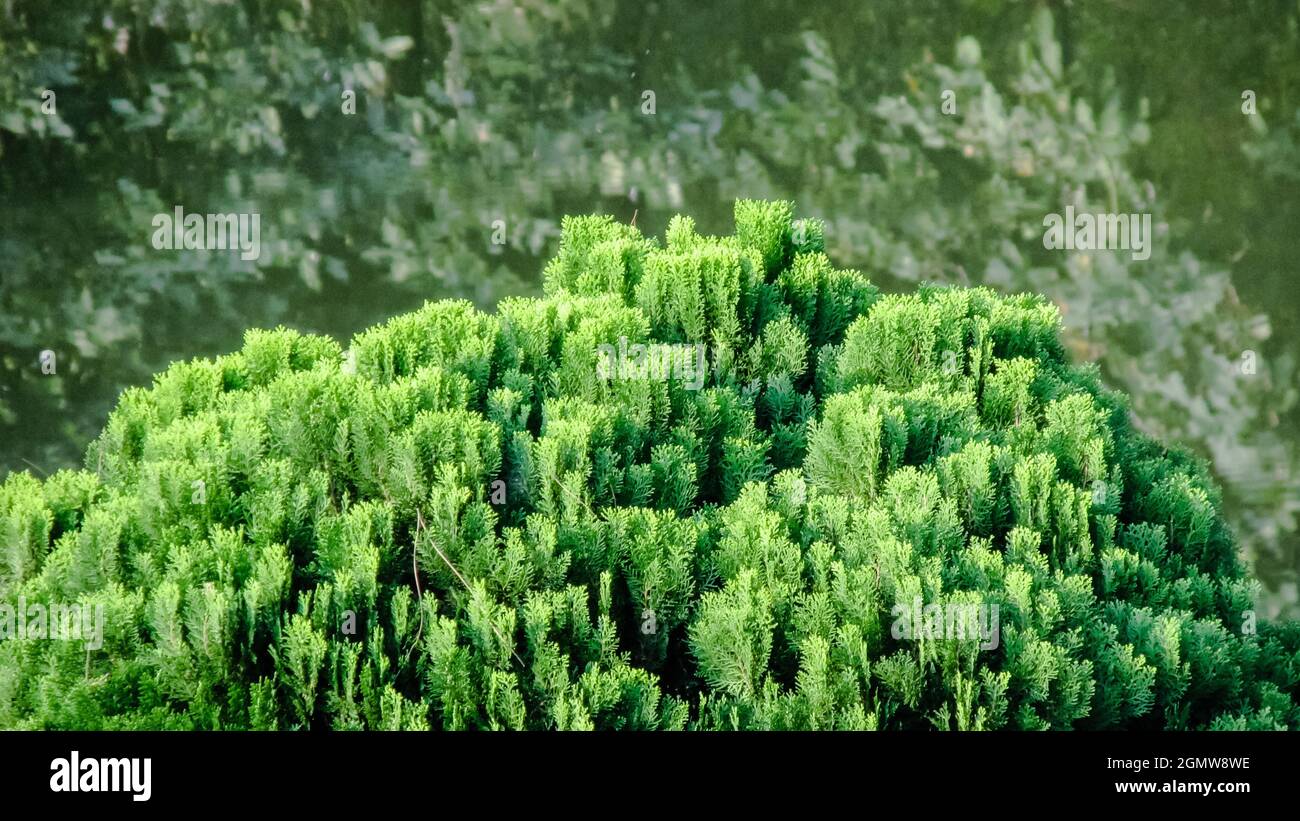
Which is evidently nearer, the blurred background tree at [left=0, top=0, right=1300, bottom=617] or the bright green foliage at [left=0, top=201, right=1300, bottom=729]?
the bright green foliage at [left=0, top=201, right=1300, bottom=729]

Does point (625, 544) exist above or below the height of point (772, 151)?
below

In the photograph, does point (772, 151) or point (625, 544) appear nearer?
point (625, 544)
